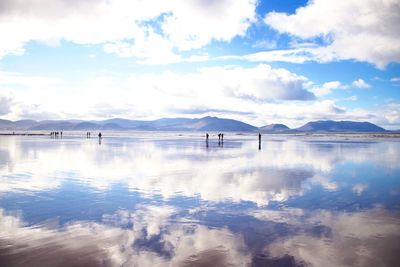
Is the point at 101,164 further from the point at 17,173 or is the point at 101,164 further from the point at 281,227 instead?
the point at 281,227

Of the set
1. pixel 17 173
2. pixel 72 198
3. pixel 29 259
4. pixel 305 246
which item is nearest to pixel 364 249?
pixel 305 246

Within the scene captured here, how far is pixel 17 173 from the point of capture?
2388 cm

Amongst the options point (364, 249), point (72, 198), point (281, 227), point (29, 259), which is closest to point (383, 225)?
point (364, 249)

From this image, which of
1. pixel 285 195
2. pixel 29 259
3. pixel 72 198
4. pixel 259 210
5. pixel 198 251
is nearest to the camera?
pixel 29 259

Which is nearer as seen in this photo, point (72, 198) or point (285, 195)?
point (72, 198)

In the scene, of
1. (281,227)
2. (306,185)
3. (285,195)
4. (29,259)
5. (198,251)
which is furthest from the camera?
(306,185)

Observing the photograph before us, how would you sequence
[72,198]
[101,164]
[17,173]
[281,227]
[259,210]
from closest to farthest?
[281,227] → [259,210] → [72,198] → [17,173] → [101,164]

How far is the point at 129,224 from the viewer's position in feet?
39.1

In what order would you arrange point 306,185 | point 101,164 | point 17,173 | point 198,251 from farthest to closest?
point 101,164
point 17,173
point 306,185
point 198,251

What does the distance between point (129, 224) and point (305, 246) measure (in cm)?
612

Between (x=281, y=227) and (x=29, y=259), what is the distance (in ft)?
26.4

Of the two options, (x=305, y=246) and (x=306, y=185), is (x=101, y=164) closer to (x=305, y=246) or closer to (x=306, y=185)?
(x=306, y=185)

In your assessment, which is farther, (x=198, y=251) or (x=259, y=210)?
(x=259, y=210)

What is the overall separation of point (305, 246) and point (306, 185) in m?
11.0
